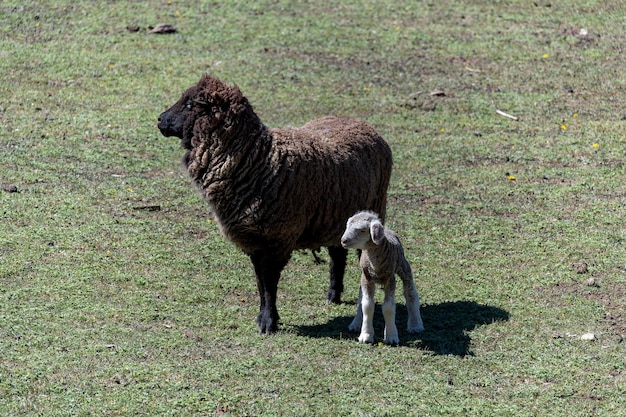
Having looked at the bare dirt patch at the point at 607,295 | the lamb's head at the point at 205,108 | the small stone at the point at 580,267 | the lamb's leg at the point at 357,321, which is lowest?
the small stone at the point at 580,267

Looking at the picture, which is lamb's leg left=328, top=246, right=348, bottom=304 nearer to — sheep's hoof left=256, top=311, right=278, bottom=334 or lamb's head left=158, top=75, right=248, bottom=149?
sheep's hoof left=256, top=311, right=278, bottom=334

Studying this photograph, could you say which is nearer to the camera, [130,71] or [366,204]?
[366,204]

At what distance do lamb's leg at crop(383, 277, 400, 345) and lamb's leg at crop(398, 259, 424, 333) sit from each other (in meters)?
0.31

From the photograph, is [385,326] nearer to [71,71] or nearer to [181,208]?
[181,208]

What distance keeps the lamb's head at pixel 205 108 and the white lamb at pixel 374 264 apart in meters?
1.63

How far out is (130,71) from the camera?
1752cm

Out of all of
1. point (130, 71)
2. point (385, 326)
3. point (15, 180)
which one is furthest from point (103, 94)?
point (385, 326)

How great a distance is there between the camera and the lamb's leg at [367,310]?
9.19 m

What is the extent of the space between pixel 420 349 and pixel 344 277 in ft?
7.15

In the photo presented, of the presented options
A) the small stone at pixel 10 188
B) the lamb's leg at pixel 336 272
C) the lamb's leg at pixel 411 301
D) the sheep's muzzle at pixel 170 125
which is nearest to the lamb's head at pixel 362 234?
the lamb's leg at pixel 411 301

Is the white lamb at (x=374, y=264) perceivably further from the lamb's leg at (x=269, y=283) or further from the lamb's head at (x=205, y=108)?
the lamb's head at (x=205, y=108)

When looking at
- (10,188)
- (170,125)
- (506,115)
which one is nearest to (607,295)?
(170,125)

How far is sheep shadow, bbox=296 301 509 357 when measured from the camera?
9406 millimetres

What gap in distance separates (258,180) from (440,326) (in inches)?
90.6
